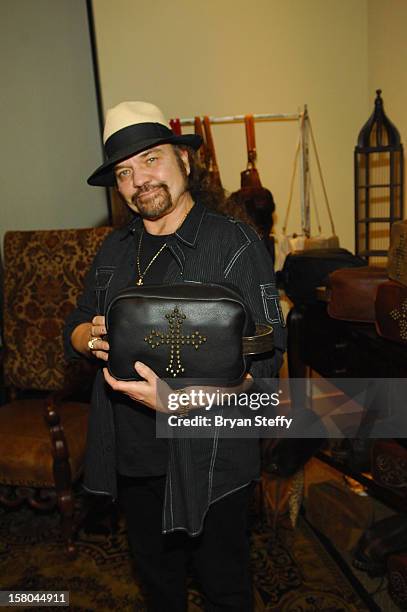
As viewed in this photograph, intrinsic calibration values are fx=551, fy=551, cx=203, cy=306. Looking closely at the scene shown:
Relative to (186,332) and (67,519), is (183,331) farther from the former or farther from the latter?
(67,519)

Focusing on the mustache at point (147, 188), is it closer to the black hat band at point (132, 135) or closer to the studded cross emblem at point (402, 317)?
the black hat band at point (132, 135)

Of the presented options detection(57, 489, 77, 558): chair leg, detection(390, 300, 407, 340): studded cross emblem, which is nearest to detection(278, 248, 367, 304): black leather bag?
detection(390, 300, 407, 340): studded cross emblem

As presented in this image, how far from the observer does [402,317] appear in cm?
140

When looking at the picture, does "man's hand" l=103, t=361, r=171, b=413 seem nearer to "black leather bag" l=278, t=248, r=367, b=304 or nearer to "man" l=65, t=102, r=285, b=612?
"man" l=65, t=102, r=285, b=612

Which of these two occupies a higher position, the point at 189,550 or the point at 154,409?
the point at 154,409

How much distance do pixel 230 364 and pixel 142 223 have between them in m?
0.52

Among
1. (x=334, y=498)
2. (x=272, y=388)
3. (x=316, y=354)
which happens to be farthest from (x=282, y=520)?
(x=272, y=388)

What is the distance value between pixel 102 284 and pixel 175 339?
0.40 metres

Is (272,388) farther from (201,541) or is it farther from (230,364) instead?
(201,541)

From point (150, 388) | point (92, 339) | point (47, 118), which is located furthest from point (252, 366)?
point (47, 118)

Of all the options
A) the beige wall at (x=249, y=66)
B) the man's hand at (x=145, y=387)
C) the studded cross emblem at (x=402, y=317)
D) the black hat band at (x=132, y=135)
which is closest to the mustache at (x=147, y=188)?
the black hat band at (x=132, y=135)

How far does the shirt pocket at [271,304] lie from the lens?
1.23 m

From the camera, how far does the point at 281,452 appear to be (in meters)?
2.17

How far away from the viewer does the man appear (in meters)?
1.24
